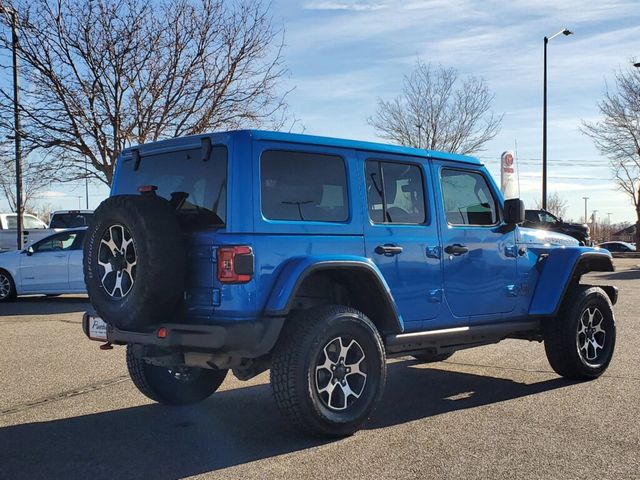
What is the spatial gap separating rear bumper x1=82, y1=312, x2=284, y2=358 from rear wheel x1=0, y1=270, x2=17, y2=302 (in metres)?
11.0

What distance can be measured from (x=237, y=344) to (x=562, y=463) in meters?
2.06

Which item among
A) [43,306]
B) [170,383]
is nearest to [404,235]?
[170,383]

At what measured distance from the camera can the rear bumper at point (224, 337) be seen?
14.2 feet

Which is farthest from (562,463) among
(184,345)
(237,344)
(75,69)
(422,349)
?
(75,69)

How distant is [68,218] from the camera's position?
22.4 m

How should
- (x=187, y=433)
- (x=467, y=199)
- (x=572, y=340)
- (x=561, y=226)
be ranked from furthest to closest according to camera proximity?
1. (x=561, y=226)
2. (x=572, y=340)
3. (x=467, y=199)
4. (x=187, y=433)

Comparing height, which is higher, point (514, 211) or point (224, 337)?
point (514, 211)

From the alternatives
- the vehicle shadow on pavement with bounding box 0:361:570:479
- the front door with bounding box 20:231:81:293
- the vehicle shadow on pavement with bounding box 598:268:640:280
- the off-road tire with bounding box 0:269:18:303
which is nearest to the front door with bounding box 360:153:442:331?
the vehicle shadow on pavement with bounding box 0:361:570:479

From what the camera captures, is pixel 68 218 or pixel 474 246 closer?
pixel 474 246

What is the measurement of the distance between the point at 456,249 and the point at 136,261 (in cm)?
256

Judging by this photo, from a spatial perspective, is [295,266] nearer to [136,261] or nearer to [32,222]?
[136,261]

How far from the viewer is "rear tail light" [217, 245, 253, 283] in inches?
174

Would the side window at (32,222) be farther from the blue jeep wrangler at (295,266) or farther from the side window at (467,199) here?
the side window at (467,199)

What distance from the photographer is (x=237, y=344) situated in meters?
4.34
